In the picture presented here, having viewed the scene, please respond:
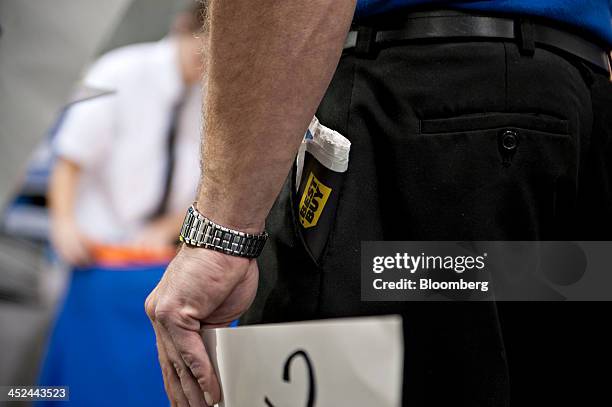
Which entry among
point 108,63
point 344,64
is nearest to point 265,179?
point 344,64

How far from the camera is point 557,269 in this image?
1059 mm

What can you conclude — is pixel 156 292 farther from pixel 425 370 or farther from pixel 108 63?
pixel 108 63

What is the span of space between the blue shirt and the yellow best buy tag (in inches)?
8.1

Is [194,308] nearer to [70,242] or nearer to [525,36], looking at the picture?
[525,36]

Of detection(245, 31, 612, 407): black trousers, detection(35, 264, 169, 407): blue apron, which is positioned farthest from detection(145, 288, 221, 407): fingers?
detection(35, 264, 169, 407): blue apron

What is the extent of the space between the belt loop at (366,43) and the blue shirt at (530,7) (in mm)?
22

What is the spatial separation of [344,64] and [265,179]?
18 cm

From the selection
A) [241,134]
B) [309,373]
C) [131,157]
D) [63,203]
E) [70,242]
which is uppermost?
[131,157]

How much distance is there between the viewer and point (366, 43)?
104 centimetres

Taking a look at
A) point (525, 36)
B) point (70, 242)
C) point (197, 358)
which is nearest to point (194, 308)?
point (197, 358)

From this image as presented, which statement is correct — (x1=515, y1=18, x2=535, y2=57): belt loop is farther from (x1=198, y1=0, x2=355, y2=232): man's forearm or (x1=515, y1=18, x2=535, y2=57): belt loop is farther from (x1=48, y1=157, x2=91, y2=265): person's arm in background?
(x1=48, y1=157, x2=91, y2=265): person's arm in background
